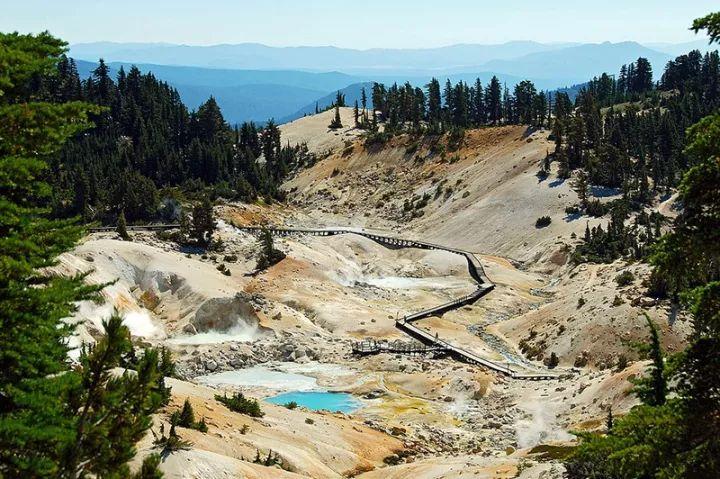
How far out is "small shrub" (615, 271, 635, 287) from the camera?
69250 mm

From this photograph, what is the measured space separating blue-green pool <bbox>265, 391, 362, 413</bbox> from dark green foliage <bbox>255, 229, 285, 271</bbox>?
29.5m

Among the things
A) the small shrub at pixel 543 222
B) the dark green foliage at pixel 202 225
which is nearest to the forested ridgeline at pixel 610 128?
the small shrub at pixel 543 222

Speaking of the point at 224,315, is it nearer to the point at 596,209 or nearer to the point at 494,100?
the point at 596,209

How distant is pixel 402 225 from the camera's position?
123 metres

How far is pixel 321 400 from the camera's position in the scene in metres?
53.6

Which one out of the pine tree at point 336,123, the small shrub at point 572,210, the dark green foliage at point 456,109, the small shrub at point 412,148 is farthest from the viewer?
the pine tree at point 336,123

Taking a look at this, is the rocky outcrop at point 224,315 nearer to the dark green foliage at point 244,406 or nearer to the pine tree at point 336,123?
the dark green foliage at point 244,406

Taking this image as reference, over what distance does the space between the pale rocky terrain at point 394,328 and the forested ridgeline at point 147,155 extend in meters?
11.2

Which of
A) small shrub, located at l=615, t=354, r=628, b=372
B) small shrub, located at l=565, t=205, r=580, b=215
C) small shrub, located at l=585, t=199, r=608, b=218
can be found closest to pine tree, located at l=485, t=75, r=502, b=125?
small shrub, located at l=565, t=205, r=580, b=215

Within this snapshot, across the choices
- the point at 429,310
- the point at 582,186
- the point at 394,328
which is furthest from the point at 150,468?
the point at 582,186

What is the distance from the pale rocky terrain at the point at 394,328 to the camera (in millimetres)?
37250

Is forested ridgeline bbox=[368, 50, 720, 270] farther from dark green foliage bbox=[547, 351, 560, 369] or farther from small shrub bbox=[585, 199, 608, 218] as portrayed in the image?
dark green foliage bbox=[547, 351, 560, 369]

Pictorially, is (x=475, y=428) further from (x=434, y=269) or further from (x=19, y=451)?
(x=434, y=269)

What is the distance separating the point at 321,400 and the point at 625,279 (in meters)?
32.1
